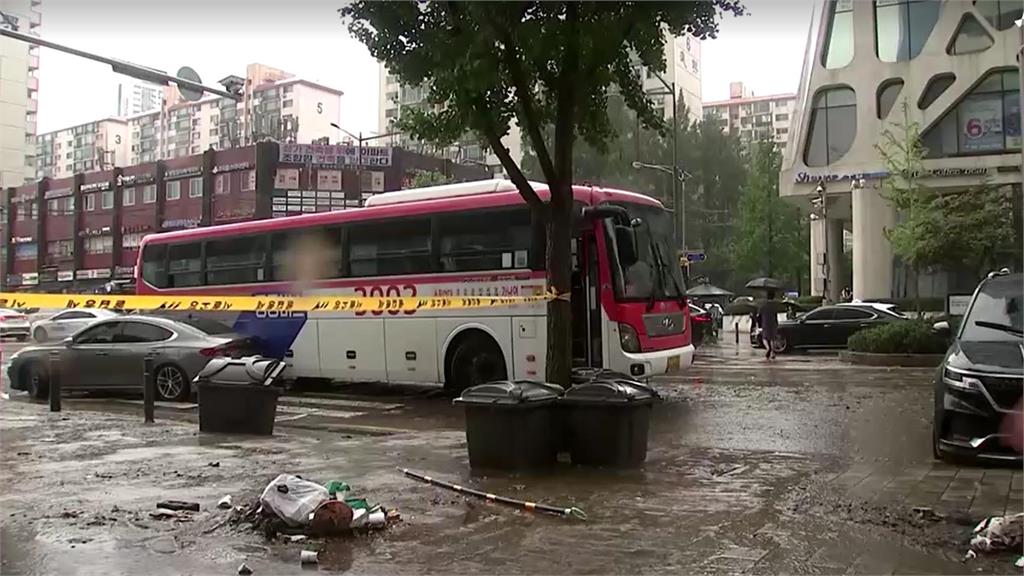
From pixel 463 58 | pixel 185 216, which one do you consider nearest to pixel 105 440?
pixel 463 58

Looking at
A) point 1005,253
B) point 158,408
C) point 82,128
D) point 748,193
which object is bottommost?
point 158,408

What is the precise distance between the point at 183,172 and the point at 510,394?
55.5m

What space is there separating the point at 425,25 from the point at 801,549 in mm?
6754

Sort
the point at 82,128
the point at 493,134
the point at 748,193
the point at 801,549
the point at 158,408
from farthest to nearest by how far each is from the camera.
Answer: the point at 82,128 → the point at 748,193 → the point at 158,408 → the point at 493,134 → the point at 801,549

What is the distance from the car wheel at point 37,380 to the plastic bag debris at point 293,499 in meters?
11.0

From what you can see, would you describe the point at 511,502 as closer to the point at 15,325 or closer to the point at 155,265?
the point at 155,265

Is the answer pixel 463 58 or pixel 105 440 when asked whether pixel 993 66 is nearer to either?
pixel 463 58

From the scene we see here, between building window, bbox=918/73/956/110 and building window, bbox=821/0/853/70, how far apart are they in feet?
12.3

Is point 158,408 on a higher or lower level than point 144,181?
lower

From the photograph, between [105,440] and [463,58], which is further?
[105,440]

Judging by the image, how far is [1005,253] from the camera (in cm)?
2667

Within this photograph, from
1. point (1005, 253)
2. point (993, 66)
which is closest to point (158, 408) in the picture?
point (1005, 253)

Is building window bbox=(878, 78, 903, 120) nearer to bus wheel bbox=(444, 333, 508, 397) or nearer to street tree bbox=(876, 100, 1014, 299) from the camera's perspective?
street tree bbox=(876, 100, 1014, 299)

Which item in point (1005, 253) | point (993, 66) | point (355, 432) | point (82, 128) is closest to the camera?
point (355, 432)
